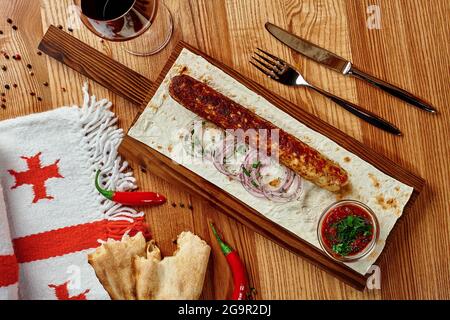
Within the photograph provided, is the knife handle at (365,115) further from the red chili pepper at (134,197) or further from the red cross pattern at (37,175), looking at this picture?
the red cross pattern at (37,175)

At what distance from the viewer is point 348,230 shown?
90.7 inches

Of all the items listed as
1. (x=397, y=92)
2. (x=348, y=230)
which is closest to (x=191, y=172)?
(x=348, y=230)

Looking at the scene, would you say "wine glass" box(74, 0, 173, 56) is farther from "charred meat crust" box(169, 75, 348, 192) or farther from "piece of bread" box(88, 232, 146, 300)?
"piece of bread" box(88, 232, 146, 300)

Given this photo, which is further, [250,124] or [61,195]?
[61,195]

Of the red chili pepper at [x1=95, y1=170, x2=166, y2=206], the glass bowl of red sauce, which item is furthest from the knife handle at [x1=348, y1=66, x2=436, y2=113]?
the red chili pepper at [x1=95, y1=170, x2=166, y2=206]

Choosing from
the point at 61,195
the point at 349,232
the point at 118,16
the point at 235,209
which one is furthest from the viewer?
the point at 61,195

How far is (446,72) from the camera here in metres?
2.47

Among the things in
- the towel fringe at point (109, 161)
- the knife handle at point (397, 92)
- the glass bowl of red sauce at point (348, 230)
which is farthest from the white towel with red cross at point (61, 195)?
the knife handle at point (397, 92)

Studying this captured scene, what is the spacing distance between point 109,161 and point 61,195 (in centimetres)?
27

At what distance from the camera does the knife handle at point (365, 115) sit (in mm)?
2434

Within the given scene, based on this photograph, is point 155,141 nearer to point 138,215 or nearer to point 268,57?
point 138,215

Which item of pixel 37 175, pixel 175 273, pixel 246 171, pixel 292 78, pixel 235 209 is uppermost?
pixel 292 78

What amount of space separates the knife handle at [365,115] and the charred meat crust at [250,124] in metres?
0.25

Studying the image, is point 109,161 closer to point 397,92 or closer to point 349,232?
point 349,232
